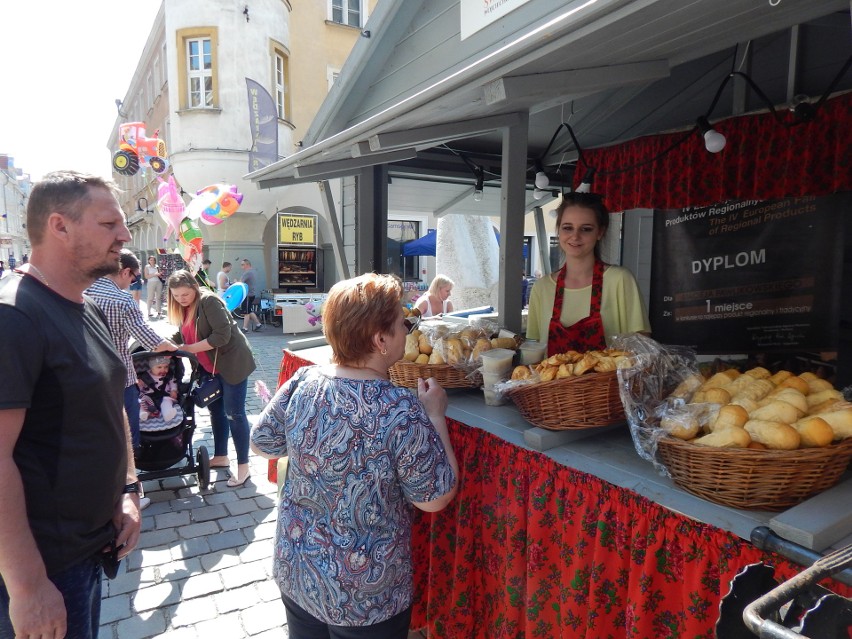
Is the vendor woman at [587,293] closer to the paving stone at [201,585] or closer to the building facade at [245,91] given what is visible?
the paving stone at [201,585]

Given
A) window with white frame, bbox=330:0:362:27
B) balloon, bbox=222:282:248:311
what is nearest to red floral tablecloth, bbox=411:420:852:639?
balloon, bbox=222:282:248:311

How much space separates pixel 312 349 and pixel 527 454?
2746 mm

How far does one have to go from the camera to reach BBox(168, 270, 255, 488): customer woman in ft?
13.6

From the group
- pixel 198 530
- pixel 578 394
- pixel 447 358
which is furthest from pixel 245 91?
pixel 578 394

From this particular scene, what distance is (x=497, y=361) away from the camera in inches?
91.2

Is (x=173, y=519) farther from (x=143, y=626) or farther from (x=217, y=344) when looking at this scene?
(x=217, y=344)

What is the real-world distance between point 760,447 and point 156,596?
3.14 m

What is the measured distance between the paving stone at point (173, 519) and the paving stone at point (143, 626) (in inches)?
39.3

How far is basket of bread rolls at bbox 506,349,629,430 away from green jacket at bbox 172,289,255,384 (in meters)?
2.98

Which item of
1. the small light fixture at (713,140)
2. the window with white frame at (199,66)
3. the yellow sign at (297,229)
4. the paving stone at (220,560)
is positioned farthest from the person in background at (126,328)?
the window with white frame at (199,66)

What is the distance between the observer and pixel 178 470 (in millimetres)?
4062

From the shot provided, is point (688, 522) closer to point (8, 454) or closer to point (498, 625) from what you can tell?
point (498, 625)

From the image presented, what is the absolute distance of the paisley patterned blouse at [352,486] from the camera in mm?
1450

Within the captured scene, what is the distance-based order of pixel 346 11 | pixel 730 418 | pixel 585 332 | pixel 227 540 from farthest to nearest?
pixel 346 11 → pixel 227 540 → pixel 585 332 → pixel 730 418
